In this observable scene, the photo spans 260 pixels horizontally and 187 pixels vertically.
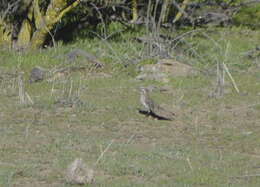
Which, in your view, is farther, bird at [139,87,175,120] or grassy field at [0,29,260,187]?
bird at [139,87,175,120]

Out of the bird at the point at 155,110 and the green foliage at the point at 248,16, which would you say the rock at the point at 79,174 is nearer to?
the bird at the point at 155,110

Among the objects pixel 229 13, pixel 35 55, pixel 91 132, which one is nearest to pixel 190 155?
pixel 91 132

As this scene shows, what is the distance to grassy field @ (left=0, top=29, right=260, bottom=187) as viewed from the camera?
6086mm

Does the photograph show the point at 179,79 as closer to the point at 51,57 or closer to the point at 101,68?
the point at 101,68

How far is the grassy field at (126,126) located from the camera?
20.0 ft

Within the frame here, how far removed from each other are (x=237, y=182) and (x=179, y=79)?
519 cm

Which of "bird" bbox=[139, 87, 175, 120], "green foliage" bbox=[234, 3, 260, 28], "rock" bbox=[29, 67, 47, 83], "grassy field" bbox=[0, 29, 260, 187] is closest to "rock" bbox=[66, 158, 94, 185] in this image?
"grassy field" bbox=[0, 29, 260, 187]

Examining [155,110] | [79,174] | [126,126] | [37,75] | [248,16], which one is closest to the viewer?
[79,174]

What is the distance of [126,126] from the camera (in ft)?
26.9

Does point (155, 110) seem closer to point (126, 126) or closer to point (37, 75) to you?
point (126, 126)

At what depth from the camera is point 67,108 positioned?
891cm

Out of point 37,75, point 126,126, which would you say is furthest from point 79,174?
point 37,75

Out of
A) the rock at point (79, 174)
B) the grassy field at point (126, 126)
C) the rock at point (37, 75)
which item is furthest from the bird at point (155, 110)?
the rock at point (79, 174)

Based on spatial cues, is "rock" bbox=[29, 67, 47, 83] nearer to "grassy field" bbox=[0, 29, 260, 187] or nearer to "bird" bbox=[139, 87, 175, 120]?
"grassy field" bbox=[0, 29, 260, 187]
